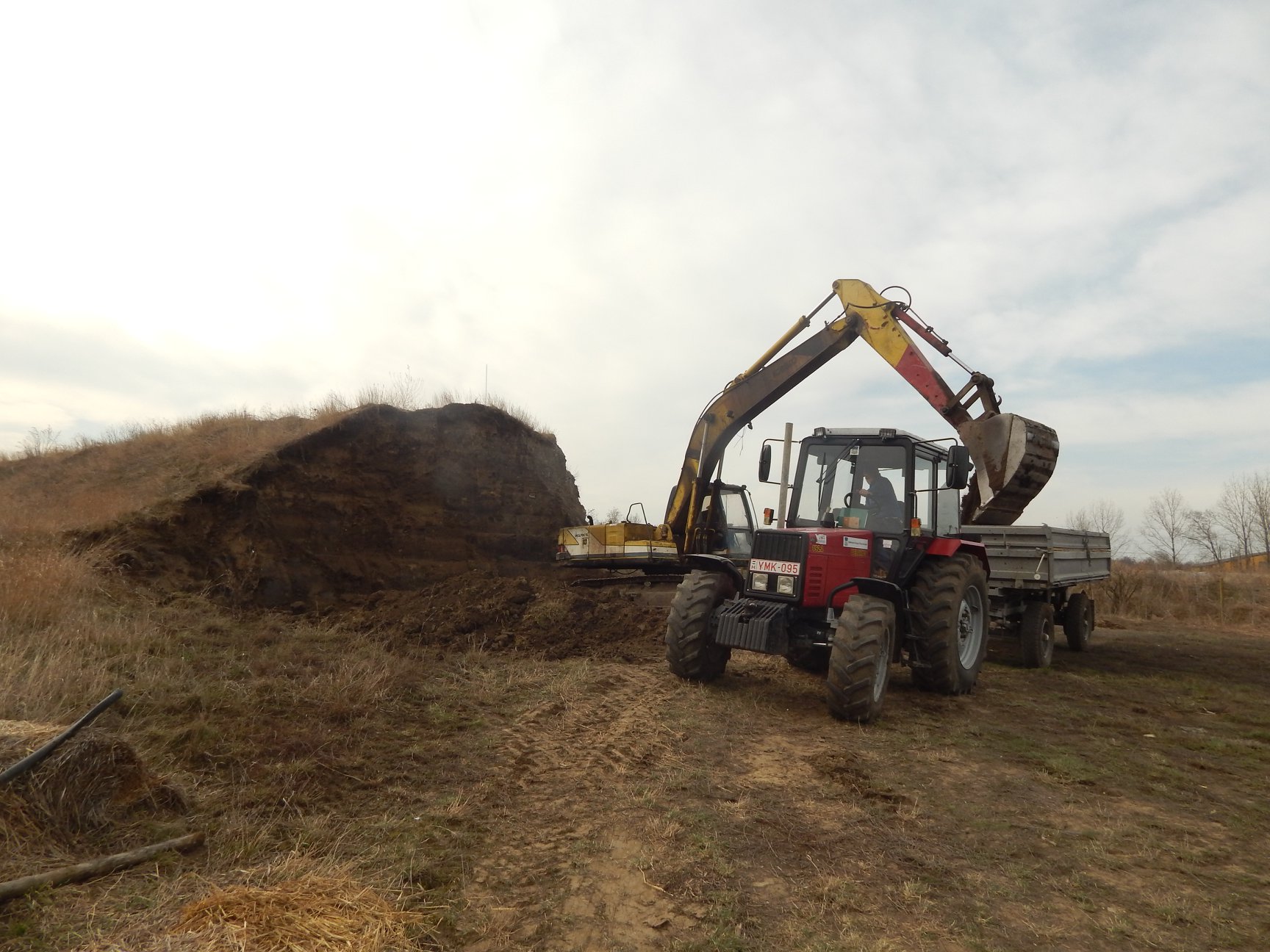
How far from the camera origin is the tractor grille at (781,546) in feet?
24.1

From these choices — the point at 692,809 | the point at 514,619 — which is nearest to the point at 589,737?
the point at 692,809

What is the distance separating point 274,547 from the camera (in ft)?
37.9

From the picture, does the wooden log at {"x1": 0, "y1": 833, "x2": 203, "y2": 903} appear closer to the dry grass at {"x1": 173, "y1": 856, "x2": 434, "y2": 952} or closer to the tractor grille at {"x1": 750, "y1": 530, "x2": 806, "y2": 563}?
the dry grass at {"x1": 173, "y1": 856, "x2": 434, "y2": 952}

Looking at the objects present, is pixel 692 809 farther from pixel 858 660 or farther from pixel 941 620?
pixel 941 620

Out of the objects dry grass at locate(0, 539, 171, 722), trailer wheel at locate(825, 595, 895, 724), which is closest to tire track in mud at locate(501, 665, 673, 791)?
trailer wheel at locate(825, 595, 895, 724)

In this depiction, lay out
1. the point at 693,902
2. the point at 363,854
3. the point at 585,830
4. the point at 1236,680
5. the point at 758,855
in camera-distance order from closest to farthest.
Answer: the point at 693,902
the point at 363,854
the point at 758,855
the point at 585,830
the point at 1236,680

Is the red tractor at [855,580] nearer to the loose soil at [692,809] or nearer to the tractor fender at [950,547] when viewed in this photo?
the tractor fender at [950,547]

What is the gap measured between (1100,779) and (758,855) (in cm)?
304

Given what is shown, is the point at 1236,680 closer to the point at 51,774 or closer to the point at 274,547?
the point at 51,774

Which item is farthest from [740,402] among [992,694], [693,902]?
[693,902]

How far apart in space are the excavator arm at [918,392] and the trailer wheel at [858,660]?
4.62 meters

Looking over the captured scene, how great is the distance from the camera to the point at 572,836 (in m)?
4.14

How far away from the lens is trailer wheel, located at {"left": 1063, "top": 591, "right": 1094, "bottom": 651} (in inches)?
486

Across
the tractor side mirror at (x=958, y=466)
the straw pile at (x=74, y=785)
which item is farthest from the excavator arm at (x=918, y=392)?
→ the straw pile at (x=74, y=785)
